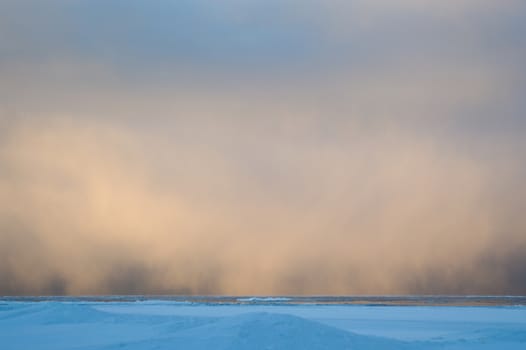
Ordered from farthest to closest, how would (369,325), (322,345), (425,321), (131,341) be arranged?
(425,321) < (369,325) < (131,341) < (322,345)

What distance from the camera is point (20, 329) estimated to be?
2484cm

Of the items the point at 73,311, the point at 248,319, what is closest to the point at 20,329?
the point at 73,311

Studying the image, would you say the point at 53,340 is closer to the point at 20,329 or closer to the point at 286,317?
the point at 20,329

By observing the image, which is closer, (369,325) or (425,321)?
(369,325)

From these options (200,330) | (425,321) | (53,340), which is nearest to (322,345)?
(200,330)

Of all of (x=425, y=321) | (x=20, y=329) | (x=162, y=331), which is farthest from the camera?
(x=425, y=321)

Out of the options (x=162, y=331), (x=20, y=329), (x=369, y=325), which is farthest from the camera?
(x=369, y=325)

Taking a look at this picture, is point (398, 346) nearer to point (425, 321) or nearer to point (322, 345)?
point (322, 345)

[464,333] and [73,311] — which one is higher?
[73,311]

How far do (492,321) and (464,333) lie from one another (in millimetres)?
7637

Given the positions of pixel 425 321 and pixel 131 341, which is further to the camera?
pixel 425 321

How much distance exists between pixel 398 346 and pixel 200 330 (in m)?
8.13

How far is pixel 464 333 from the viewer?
24.1 metres

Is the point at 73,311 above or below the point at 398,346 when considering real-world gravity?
above
